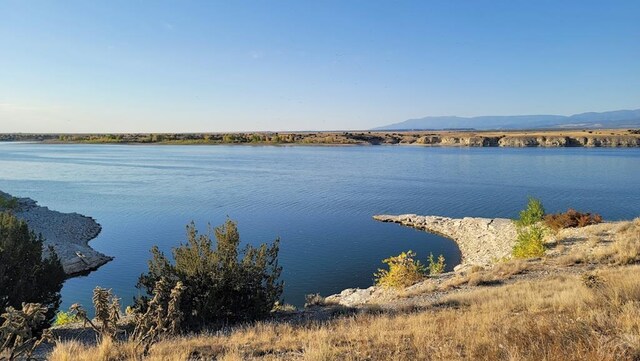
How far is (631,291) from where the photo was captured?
310 inches

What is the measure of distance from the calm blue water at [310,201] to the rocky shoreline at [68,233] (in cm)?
83

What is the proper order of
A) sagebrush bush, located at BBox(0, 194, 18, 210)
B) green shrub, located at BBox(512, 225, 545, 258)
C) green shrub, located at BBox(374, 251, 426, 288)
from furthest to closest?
1. sagebrush bush, located at BBox(0, 194, 18, 210)
2. green shrub, located at BBox(512, 225, 545, 258)
3. green shrub, located at BBox(374, 251, 426, 288)

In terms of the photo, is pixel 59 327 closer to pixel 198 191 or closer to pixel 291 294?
pixel 291 294

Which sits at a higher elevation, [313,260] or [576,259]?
[576,259]

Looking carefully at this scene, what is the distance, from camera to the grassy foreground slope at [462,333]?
189 inches

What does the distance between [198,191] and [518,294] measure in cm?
3580

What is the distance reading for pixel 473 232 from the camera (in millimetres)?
25359

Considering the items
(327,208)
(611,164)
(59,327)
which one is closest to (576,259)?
(59,327)

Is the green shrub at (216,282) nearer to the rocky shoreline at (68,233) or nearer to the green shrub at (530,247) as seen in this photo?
the green shrub at (530,247)

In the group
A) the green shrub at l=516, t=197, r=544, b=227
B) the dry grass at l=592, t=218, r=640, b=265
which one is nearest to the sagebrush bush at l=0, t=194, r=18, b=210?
the green shrub at l=516, t=197, r=544, b=227

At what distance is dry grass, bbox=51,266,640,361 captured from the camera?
4.71m

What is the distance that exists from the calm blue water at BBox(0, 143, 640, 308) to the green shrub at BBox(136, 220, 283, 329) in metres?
6.40

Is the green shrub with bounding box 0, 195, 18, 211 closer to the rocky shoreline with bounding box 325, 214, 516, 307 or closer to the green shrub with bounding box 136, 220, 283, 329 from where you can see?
the rocky shoreline with bounding box 325, 214, 516, 307

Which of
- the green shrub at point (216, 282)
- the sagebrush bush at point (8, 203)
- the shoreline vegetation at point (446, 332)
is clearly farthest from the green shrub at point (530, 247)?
the sagebrush bush at point (8, 203)
